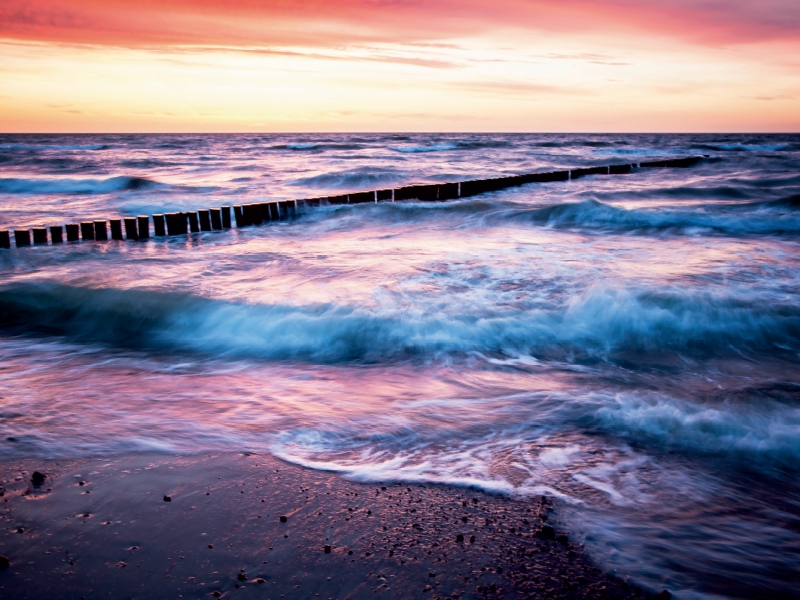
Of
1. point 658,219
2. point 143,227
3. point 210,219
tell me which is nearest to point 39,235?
point 143,227

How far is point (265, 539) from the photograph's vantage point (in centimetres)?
242

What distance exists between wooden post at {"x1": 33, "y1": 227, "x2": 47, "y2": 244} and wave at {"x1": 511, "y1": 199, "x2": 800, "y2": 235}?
8.44 m

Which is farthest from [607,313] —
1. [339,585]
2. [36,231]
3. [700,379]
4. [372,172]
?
[372,172]

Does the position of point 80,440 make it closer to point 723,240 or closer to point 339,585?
point 339,585

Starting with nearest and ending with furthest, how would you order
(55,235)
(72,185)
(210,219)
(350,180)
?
(55,235), (210,219), (72,185), (350,180)

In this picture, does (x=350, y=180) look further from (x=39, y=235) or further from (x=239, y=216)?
(x=39, y=235)

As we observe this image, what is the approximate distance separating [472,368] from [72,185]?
2070 centimetres

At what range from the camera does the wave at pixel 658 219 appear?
11.2 m

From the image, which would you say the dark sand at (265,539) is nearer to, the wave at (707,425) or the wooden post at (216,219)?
the wave at (707,425)

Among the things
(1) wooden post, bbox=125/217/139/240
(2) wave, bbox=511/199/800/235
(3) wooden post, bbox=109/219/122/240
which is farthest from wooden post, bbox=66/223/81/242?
(2) wave, bbox=511/199/800/235

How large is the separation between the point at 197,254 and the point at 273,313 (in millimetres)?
3496

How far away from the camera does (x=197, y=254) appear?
8.77 metres

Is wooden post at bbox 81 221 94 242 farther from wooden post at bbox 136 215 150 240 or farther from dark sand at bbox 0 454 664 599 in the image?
dark sand at bbox 0 454 664 599

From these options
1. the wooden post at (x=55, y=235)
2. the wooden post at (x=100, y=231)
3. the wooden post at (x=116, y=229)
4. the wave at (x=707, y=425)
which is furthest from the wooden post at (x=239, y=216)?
the wave at (x=707, y=425)
